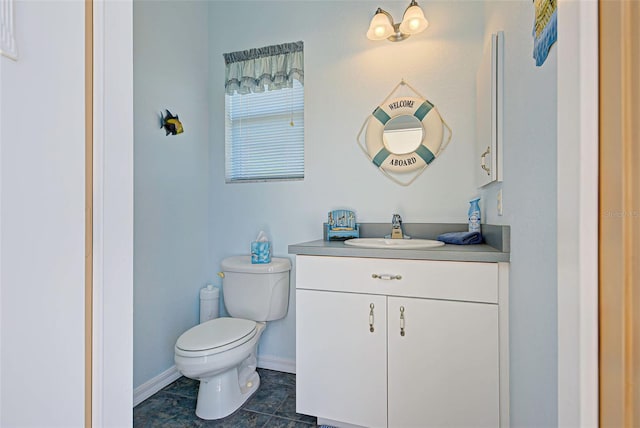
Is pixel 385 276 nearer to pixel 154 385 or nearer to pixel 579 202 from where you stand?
pixel 579 202

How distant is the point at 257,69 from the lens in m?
2.29

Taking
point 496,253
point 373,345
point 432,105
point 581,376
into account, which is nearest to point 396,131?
point 432,105

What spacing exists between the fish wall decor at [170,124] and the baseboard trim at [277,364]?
62.8 inches

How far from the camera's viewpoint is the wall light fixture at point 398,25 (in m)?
1.76

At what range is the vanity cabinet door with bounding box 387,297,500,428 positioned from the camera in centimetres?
131

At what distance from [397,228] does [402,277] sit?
A: 0.50m

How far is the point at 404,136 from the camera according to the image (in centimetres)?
194

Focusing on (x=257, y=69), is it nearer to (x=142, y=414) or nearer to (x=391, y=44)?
(x=391, y=44)

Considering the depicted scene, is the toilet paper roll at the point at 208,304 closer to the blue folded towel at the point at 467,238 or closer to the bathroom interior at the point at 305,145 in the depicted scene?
the bathroom interior at the point at 305,145
